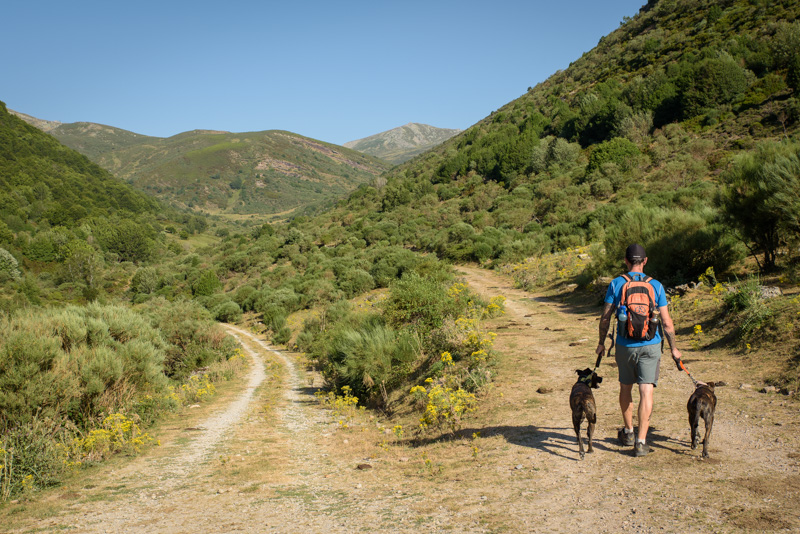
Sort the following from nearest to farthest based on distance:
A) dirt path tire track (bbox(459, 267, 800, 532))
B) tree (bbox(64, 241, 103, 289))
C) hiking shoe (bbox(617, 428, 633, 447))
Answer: dirt path tire track (bbox(459, 267, 800, 532)) → hiking shoe (bbox(617, 428, 633, 447)) → tree (bbox(64, 241, 103, 289))

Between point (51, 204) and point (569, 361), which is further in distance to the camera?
point (51, 204)

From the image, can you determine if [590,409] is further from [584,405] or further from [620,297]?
[620,297]

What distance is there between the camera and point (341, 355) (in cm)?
1293

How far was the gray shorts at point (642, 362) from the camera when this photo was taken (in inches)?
165

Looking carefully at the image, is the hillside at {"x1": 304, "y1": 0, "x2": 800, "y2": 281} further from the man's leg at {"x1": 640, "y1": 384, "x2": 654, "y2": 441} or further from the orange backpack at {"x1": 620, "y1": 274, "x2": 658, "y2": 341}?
the man's leg at {"x1": 640, "y1": 384, "x2": 654, "y2": 441}

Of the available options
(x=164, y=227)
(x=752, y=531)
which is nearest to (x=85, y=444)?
(x=752, y=531)

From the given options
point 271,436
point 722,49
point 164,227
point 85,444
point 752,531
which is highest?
point 722,49

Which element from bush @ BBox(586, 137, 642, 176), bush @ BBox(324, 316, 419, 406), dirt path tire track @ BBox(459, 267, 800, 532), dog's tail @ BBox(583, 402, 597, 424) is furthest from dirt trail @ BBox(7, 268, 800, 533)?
bush @ BBox(586, 137, 642, 176)

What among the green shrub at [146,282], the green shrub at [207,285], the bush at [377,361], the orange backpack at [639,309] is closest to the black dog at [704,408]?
the orange backpack at [639,309]

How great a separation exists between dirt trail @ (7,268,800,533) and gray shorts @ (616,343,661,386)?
0.76m

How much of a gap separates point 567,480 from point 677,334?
637 centimetres

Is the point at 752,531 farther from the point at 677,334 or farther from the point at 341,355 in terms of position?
the point at 341,355

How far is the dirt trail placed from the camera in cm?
347

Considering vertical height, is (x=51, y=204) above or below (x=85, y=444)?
above
